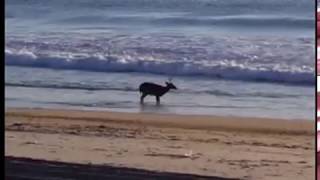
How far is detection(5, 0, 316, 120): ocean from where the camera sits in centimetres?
1010

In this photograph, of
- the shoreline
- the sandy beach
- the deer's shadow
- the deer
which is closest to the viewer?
the sandy beach

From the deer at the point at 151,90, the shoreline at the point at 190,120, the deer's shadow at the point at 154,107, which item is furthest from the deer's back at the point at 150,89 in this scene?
the shoreline at the point at 190,120

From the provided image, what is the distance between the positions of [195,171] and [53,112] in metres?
3.52

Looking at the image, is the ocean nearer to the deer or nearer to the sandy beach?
the deer

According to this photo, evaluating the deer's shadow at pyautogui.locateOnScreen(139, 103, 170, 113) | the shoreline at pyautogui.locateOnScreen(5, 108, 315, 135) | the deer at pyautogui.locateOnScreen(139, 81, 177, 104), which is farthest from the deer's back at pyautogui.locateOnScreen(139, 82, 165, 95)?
the shoreline at pyautogui.locateOnScreen(5, 108, 315, 135)

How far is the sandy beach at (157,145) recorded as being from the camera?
6287 mm

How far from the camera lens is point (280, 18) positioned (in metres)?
16.8

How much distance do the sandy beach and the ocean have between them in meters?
0.50

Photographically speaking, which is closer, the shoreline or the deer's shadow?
the shoreline

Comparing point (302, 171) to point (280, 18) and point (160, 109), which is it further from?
point (280, 18)

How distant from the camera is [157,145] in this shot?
24.5 feet

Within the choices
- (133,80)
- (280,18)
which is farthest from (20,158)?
(280,18)

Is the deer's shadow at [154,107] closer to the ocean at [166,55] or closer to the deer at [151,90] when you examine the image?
the ocean at [166,55]

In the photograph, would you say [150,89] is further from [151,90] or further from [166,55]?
[166,55]
